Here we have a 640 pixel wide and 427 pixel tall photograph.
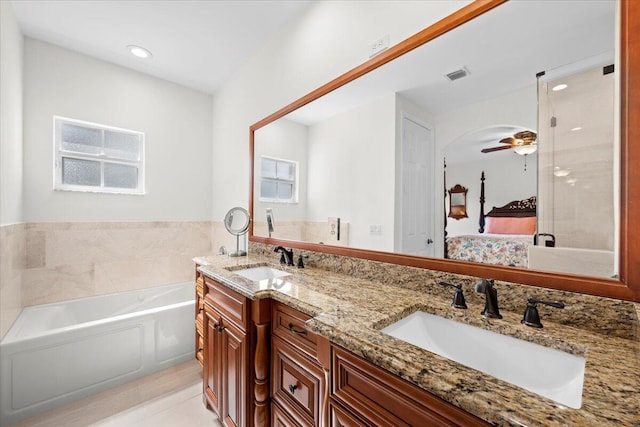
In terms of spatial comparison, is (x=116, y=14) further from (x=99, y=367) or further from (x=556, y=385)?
(x=556, y=385)

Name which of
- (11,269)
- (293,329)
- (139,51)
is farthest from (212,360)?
(139,51)

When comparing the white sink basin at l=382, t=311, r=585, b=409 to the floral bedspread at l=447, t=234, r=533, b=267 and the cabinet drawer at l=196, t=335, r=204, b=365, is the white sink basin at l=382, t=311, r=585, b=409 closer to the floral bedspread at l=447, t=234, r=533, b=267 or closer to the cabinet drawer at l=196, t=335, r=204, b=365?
the floral bedspread at l=447, t=234, r=533, b=267

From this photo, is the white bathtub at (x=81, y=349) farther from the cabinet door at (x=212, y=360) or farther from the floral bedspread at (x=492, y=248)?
the floral bedspread at (x=492, y=248)

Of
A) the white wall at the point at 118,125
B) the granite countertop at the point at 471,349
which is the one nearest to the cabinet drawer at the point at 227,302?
the granite countertop at the point at 471,349

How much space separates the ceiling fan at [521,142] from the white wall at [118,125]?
314cm

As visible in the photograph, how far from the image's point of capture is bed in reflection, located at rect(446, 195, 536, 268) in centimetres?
94

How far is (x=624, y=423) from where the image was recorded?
422 millimetres

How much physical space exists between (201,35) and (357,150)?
181cm

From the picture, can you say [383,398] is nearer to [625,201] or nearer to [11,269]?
[625,201]

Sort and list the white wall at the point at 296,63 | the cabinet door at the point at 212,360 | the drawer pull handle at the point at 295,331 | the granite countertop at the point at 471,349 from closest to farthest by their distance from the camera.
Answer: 1. the granite countertop at the point at 471,349
2. the drawer pull handle at the point at 295,331
3. the white wall at the point at 296,63
4. the cabinet door at the point at 212,360

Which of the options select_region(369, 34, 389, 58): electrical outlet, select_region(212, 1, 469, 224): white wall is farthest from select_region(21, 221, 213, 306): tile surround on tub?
select_region(369, 34, 389, 58): electrical outlet

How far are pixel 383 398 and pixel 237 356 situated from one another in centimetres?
92

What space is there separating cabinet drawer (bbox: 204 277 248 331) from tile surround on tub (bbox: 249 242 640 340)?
663mm

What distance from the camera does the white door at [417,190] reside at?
1227 mm
